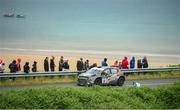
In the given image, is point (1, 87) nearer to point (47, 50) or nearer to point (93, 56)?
point (93, 56)

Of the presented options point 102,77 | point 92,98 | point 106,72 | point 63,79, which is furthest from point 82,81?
A: point 92,98

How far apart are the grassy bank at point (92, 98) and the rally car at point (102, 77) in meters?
10.3

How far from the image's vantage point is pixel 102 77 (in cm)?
3158

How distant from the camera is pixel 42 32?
10838 cm

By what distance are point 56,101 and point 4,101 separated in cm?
181

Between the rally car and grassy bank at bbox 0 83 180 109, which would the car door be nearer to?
the rally car

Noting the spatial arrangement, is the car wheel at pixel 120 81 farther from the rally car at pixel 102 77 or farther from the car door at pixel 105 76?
the car door at pixel 105 76

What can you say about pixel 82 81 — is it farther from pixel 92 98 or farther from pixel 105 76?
pixel 92 98

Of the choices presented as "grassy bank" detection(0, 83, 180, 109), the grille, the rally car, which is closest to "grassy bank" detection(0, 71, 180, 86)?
the grille

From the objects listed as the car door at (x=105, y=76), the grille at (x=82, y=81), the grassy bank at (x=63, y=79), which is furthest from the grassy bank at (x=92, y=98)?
the grassy bank at (x=63, y=79)

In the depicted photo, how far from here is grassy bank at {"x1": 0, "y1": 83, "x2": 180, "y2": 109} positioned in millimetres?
18094

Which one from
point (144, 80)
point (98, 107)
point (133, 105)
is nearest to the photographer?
point (98, 107)

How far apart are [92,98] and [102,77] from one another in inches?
501

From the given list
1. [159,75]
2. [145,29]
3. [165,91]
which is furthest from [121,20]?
[165,91]
